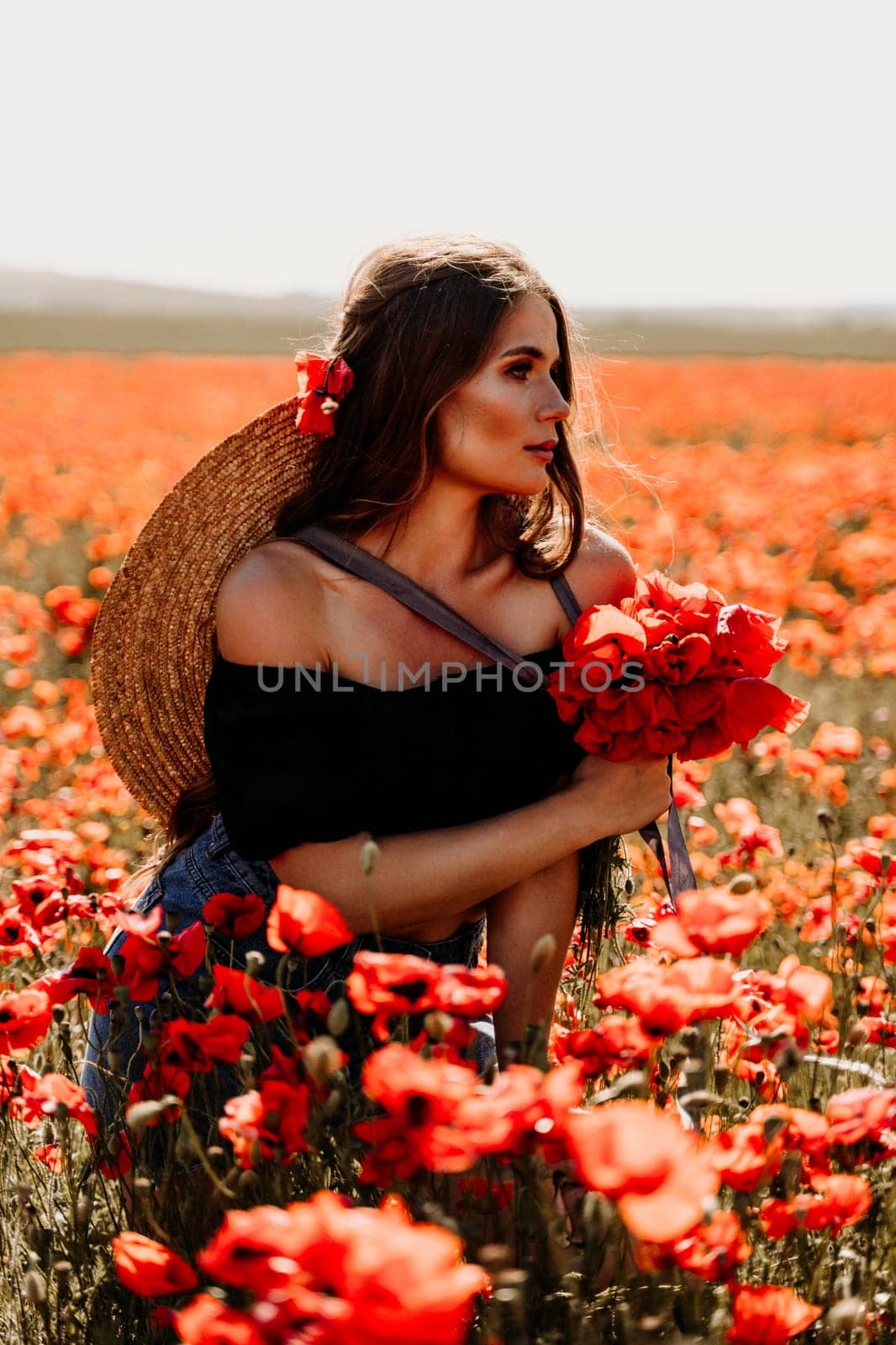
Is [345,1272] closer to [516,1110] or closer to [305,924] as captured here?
[516,1110]

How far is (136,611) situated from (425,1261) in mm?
2120

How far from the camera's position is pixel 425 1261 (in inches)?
36.3

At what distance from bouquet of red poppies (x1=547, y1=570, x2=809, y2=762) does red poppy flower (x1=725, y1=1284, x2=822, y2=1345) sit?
1024 millimetres

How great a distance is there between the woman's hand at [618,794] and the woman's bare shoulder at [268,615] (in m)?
0.54

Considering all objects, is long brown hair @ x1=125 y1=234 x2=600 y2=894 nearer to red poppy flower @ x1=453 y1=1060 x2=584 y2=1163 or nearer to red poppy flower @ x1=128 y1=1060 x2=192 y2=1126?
red poppy flower @ x1=128 y1=1060 x2=192 y2=1126

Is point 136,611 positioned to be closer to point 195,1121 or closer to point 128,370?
point 195,1121

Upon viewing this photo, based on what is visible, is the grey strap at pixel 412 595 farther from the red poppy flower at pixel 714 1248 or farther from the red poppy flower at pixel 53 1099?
the red poppy flower at pixel 714 1248

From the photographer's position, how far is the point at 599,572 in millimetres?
2830

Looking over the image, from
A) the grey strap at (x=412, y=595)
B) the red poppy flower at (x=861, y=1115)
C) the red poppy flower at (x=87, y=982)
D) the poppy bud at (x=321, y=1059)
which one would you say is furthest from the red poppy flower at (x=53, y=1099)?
the grey strap at (x=412, y=595)

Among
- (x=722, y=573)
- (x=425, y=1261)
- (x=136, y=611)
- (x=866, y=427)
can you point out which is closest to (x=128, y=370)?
(x=866, y=427)

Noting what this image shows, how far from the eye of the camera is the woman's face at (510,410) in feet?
8.44

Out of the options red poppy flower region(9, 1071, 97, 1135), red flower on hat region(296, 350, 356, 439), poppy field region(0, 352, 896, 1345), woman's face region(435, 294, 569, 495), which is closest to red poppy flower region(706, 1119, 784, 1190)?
poppy field region(0, 352, 896, 1345)

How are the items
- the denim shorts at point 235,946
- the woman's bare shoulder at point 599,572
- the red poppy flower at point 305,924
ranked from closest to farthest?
the red poppy flower at point 305,924 < the denim shorts at point 235,946 < the woman's bare shoulder at point 599,572

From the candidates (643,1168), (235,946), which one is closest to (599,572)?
(235,946)
